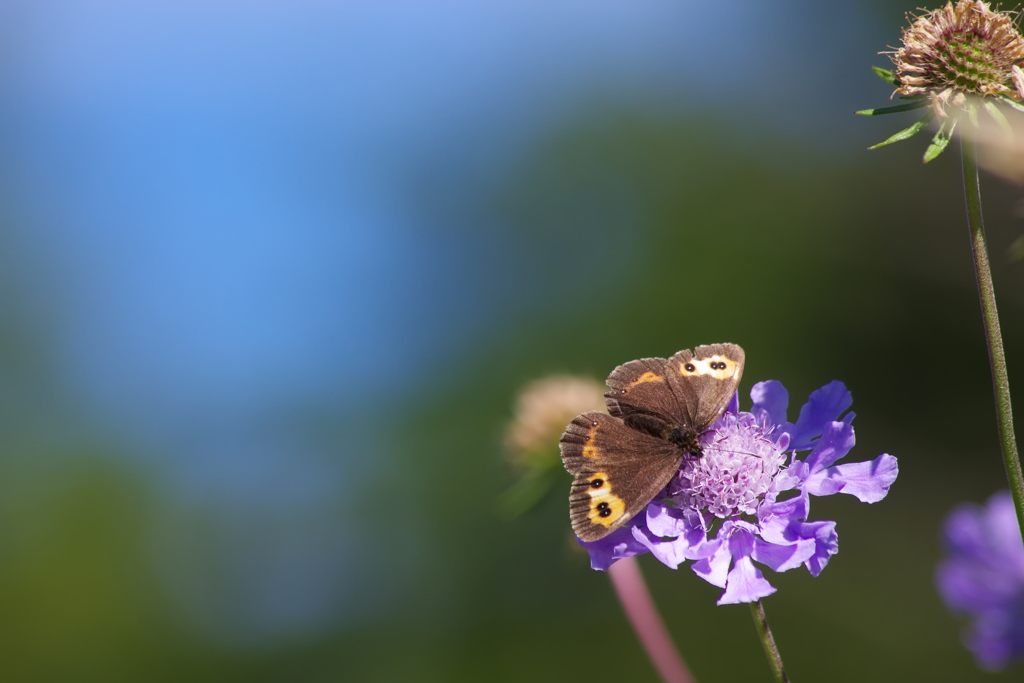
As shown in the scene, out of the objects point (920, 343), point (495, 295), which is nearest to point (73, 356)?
point (495, 295)

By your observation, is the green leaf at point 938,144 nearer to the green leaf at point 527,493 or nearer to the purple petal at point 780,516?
the purple petal at point 780,516

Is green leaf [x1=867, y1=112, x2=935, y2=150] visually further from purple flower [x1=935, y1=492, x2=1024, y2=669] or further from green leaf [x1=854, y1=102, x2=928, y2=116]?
purple flower [x1=935, y1=492, x2=1024, y2=669]

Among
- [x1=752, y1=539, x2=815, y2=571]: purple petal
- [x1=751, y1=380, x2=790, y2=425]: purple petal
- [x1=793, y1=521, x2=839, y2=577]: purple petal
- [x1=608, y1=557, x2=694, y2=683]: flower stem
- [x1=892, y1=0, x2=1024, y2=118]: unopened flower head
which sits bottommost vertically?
[x1=608, y1=557, x2=694, y2=683]: flower stem

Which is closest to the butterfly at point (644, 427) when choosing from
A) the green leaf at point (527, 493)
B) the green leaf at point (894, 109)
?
the green leaf at point (894, 109)

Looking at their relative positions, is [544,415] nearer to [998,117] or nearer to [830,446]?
[830,446]

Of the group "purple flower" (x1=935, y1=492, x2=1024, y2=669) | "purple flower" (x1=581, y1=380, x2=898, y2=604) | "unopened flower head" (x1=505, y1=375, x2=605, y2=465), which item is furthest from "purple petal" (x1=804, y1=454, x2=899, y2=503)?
"unopened flower head" (x1=505, y1=375, x2=605, y2=465)

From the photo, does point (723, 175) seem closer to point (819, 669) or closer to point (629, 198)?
point (629, 198)

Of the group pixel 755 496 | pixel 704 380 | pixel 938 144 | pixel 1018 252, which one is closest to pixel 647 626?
pixel 755 496
